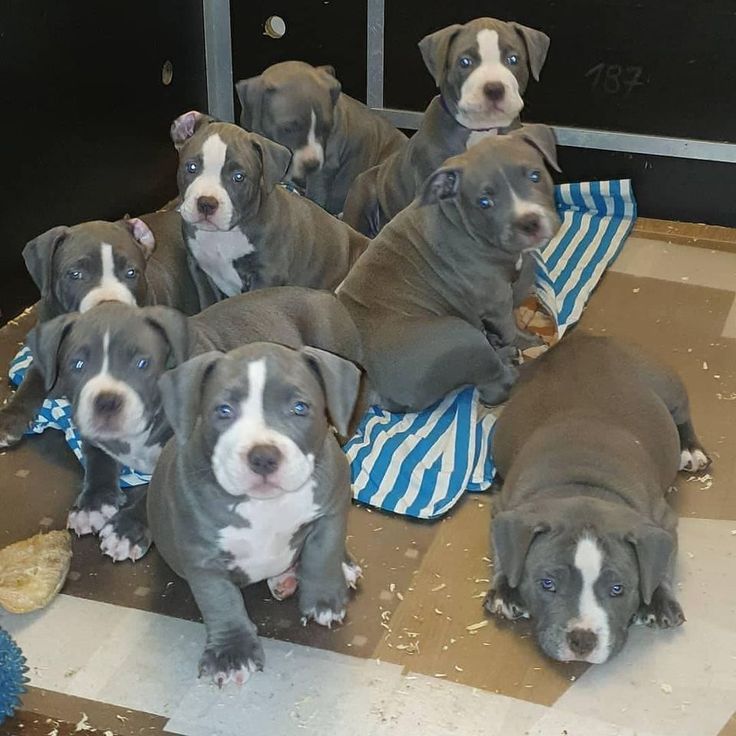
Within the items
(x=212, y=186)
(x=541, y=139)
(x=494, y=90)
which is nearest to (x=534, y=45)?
(x=494, y=90)

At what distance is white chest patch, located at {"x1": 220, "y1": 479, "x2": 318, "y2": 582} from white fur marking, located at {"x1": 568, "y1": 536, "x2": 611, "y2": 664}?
806mm

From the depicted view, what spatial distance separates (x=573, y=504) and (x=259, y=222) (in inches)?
85.5

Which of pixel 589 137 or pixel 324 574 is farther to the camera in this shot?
pixel 589 137

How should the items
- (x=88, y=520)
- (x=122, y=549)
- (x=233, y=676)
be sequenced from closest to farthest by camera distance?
(x=233, y=676) < (x=122, y=549) < (x=88, y=520)

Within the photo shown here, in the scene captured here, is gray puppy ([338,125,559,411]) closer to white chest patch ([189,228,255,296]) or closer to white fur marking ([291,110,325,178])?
white chest patch ([189,228,255,296])

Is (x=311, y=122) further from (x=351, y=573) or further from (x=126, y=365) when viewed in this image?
(x=351, y=573)

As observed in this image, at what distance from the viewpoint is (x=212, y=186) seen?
4.53 metres

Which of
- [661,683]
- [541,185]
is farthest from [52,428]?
[661,683]

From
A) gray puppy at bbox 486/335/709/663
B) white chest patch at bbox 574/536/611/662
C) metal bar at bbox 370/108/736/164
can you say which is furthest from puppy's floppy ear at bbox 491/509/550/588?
metal bar at bbox 370/108/736/164

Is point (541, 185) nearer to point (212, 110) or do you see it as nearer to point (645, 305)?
point (645, 305)

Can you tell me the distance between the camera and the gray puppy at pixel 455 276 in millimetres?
4332

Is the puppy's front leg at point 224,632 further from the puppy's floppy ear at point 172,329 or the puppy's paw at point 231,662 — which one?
the puppy's floppy ear at point 172,329

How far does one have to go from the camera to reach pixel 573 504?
129 inches

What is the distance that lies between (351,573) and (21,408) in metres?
1.62
